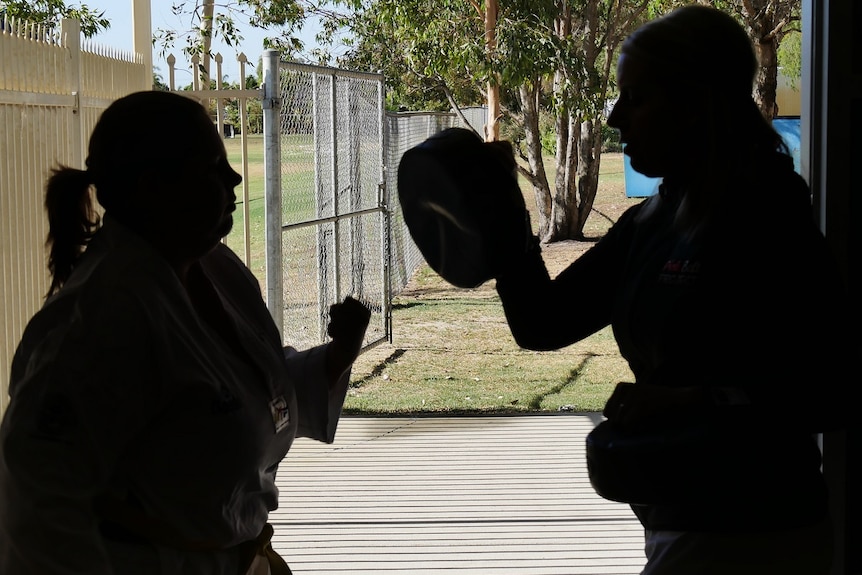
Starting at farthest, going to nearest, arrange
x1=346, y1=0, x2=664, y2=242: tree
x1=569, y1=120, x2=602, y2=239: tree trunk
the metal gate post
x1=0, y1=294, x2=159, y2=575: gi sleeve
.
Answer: x1=569, y1=120, x2=602, y2=239: tree trunk < x1=346, y1=0, x2=664, y2=242: tree < the metal gate post < x1=0, y1=294, x2=159, y2=575: gi sleeve

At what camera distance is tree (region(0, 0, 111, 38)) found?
1008 cm

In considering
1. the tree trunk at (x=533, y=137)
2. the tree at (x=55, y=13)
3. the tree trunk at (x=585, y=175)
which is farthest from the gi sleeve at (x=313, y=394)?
the tree trunk at (x=585, y=175)

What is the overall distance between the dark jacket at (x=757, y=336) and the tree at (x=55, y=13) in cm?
900

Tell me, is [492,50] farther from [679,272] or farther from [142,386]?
[142,386]

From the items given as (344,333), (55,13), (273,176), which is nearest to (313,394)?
(344,333)

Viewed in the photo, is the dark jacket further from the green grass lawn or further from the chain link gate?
the green grass lawn

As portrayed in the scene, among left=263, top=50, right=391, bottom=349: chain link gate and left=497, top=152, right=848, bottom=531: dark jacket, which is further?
left=263, top=50, right=391, bottom=349: chain link gate

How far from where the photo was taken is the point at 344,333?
202cm

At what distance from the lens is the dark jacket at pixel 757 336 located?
1.53m

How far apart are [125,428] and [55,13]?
10408 millimetres

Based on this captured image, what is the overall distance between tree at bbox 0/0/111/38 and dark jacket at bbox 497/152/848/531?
9.00m

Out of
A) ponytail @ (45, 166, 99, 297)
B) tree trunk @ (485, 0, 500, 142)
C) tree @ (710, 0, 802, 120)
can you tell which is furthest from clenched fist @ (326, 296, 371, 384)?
tree @ (710, 0, 802, 120)

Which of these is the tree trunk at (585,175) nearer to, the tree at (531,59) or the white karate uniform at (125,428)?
the tree at (531,59)

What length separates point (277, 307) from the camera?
626cm
